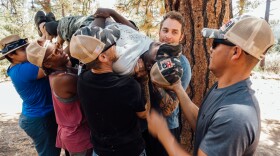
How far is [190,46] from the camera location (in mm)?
2668

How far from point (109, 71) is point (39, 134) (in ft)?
Answer: 4.52

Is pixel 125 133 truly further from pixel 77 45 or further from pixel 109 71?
pixel 77 45

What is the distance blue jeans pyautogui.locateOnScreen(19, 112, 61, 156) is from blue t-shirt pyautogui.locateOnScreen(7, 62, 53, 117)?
0.06 meters

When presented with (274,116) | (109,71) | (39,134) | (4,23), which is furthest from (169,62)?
(4,23)

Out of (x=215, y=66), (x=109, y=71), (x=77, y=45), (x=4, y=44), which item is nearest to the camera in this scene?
(x=215, y=66)

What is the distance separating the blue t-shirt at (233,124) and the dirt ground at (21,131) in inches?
145

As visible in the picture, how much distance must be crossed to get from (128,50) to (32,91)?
132 centimetres

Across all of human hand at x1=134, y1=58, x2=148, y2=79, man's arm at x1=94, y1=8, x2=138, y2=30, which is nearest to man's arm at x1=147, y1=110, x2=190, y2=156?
human hand at x1=134, y1=58, x2=148, y2=79

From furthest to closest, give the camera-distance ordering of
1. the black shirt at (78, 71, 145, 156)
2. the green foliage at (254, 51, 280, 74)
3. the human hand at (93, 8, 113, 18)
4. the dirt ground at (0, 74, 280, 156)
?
the green foliage at (254, 51, 280, 74) < the dirt ground at (0, 74, 280, 156) < the human hand at (93, 8, 113, 18) < the black shirt at (78, 71, 145, 156)

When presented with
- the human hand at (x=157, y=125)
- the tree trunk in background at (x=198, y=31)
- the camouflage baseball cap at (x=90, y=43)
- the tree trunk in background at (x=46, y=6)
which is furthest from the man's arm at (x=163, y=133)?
the tree trunk in background at (x=46, y=6)

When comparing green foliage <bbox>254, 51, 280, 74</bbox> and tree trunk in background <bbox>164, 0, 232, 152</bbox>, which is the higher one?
tree trunk in background <bbox>164, 0, 232, 152</bbox>

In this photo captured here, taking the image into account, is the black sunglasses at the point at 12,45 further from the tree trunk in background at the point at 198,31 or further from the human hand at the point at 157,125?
the human hand at the point at 157,125

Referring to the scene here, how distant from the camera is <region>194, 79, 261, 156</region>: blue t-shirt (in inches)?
45.4

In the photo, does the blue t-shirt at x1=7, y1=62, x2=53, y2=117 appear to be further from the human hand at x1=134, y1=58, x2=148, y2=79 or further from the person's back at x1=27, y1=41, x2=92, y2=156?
the human hand at x1=134, y1=58, x2=148, y2=79
